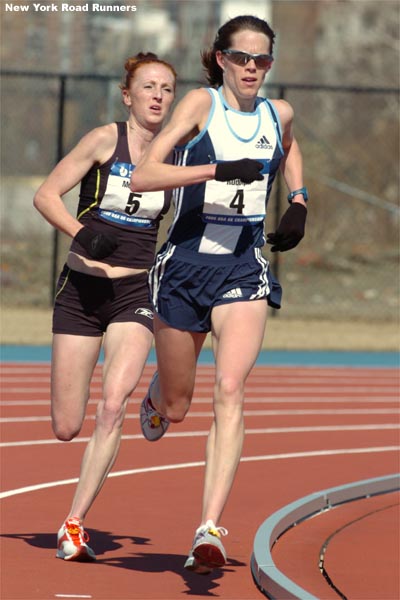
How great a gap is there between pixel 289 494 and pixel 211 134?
11.2ft

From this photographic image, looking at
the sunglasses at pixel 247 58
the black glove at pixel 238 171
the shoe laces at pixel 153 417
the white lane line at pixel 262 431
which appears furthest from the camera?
the white lane line at pixel 262 431

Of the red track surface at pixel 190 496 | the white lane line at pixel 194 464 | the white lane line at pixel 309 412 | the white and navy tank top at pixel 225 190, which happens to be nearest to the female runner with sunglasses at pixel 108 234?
the white and navy tank top at pixel 225 190

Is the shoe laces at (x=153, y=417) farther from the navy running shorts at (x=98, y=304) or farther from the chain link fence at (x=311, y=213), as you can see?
the chain link fence at (x=311, y=213)

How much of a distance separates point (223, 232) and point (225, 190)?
213 millimetres

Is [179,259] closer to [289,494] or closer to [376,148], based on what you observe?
[289,494]

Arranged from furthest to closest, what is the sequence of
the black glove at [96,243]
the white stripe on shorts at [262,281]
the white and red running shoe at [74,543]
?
1. the black glove at [96,243]
2. the white and red running shoe at [74,543]
3. the white stripe on shorts at [262,281]

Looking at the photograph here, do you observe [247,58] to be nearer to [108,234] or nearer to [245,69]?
[245,69]

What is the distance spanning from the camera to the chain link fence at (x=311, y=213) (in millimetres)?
24172

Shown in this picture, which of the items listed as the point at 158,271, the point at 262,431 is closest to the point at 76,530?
the point at 158,271

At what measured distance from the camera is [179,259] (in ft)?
24.6

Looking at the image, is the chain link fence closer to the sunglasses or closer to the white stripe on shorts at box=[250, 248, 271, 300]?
the white stripe on shorts at box=[250, 248, 271, 300]

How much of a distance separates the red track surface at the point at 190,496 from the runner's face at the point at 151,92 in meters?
2.20

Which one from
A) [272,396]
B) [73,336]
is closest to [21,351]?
[272,396]

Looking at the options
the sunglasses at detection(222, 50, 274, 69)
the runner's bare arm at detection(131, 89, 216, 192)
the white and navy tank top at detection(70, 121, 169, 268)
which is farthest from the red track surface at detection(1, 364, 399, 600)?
the sunglasses at detection(222, 50, 274, 69)
